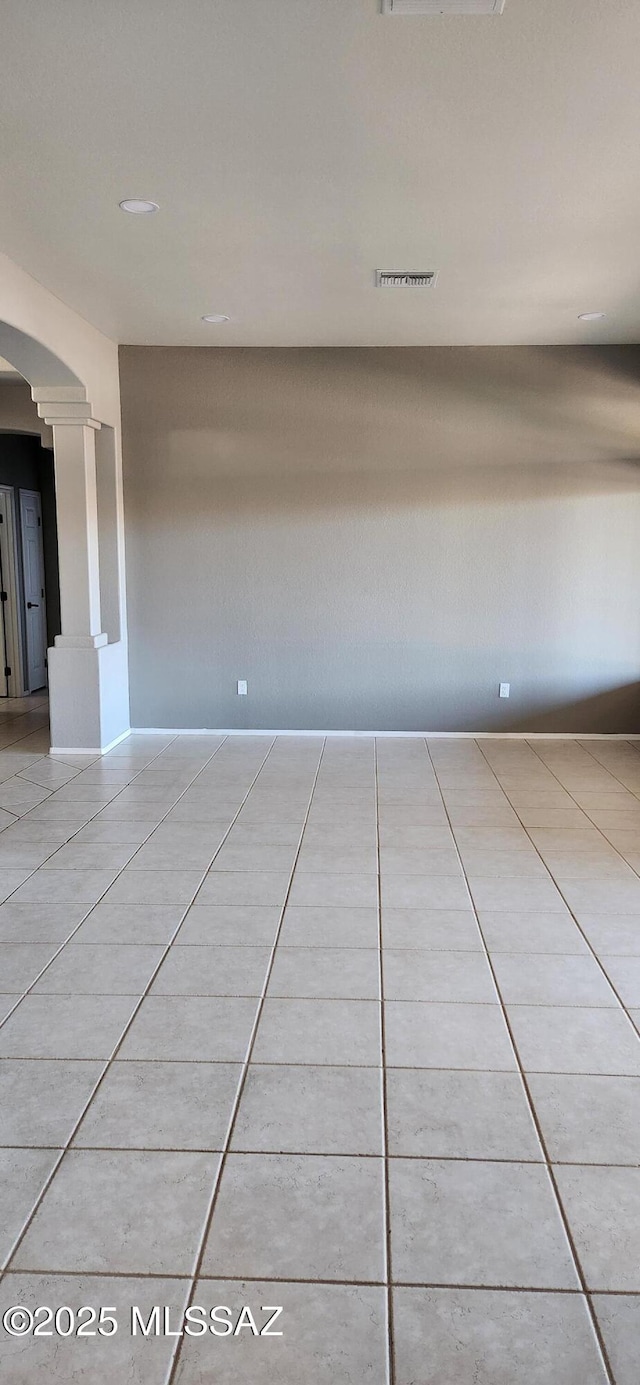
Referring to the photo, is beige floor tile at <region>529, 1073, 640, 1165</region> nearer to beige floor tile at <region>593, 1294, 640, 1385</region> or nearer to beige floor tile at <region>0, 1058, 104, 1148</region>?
beige floor tile at <region>593, 1294, 640, 1385</region>

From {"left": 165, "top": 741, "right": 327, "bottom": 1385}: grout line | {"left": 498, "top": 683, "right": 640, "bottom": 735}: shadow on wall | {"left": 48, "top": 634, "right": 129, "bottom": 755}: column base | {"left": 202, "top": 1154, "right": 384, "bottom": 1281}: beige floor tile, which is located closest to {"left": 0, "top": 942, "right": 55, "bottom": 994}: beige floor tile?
{"left": 165, "top": 741, "right": 327, "bottom": 1385}: grout line

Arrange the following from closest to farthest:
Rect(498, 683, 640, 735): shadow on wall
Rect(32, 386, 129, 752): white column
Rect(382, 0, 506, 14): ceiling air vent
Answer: Rect(382, 0, 506, 14): ceiling air vent
Rect(32, 386, 129, 752): white column
Rect(498, 683, 640, 735): shadow on wall

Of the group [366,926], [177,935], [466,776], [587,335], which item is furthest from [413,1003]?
[587,335]

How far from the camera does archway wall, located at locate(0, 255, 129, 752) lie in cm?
543

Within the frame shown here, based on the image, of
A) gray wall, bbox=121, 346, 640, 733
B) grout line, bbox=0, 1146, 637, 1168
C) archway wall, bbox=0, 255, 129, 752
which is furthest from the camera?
gray wall, bbox=121, 346, 640, 733

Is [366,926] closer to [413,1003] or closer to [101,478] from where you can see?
[413,1003]

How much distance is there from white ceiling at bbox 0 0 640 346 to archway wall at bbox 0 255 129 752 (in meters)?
0.57

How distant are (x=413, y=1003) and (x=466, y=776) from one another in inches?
111

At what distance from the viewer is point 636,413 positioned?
→ 6.11 m

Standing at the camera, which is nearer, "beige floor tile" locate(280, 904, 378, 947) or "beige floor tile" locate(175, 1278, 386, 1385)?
"beige floor tile" locate(175, 1278, 386, 1385)

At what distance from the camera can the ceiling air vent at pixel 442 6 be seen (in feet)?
7.33

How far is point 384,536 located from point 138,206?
3134mm

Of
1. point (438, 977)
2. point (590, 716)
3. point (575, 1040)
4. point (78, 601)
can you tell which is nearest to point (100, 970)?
point (438, 977)

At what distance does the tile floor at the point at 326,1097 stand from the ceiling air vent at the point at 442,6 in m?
2.77
